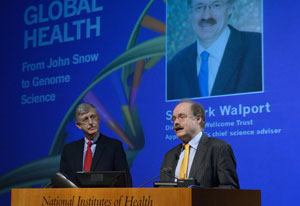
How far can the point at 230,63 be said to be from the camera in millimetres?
5402

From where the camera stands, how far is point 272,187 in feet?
16.4

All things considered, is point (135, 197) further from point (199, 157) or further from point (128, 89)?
point (128, 89)

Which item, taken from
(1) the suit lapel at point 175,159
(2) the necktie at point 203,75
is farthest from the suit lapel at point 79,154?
(2) the necktie at point 203,75

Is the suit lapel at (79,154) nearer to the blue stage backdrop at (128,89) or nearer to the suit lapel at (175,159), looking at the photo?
the blue stage backdrop at (128,89)

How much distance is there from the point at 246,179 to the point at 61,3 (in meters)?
3.11

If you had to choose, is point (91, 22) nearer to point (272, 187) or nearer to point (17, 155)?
point (17, 155)

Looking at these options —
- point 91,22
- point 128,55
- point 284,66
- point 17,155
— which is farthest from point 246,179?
point 17,155

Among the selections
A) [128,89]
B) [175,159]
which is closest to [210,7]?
[128,89]

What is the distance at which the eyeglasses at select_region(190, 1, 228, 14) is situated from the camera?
5492mm

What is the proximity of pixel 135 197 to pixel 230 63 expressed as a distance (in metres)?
2.46

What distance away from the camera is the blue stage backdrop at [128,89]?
505 centimetres

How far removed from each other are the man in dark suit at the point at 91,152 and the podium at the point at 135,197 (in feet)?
4.74

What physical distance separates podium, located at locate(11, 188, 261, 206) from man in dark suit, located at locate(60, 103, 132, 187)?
1444 mm

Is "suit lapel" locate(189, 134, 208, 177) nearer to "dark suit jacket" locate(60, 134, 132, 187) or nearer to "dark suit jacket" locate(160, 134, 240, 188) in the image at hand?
"dark suit jacket" locate(160, 134, 240, 188)
